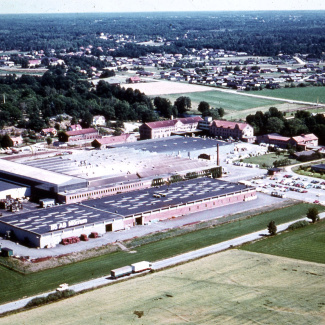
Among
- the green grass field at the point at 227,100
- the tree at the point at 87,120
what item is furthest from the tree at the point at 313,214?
the green grass field at the point at 227,100

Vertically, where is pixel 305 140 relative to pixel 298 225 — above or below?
above

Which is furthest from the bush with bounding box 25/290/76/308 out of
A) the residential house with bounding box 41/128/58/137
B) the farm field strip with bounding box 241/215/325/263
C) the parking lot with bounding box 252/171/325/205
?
the residential house with bounding box 41/128/58/137

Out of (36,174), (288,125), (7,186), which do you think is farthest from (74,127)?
(7,186)

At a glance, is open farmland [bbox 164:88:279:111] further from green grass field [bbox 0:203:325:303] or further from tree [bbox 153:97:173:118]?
green grass field [bbox 0:203:325:303]

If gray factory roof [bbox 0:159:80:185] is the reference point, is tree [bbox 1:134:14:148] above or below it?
below

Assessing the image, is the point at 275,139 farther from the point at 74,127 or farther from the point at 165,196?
the point at 165,196

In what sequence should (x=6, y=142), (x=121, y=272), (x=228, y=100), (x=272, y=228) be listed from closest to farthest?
(x=121, y=272)
(x=272, y=228)
(x=6, y=142)
(x=228, y=100)

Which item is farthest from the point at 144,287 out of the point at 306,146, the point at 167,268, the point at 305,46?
the point at 305,46
